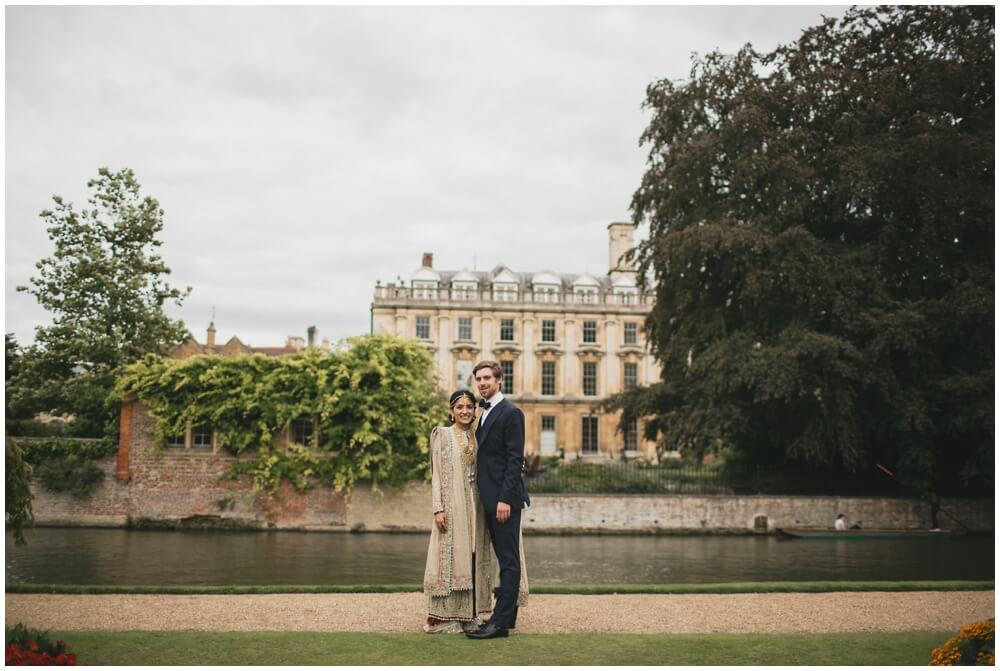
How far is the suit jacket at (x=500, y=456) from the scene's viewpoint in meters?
6.61

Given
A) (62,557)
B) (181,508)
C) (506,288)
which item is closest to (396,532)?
(181,508)

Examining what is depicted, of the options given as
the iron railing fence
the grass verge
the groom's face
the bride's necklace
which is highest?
the groom's face

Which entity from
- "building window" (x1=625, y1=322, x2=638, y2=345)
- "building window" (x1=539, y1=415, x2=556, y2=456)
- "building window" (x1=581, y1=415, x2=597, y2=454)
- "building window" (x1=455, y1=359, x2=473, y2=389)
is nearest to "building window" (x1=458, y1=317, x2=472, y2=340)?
"building window" (x1=455, y1=359, x2=473, y2=389)

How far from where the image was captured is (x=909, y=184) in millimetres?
21516

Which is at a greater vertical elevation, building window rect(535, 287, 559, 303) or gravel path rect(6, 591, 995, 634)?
building window rect(535, 287, 559, 303)

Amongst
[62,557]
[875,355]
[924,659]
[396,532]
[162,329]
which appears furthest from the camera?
[162,329]

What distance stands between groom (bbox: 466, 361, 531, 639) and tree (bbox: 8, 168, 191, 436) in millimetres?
20195

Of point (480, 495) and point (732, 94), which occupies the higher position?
point (732, 94)

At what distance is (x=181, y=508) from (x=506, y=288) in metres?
31.6

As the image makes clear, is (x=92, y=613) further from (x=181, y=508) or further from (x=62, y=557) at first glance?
(x=181, y=508)

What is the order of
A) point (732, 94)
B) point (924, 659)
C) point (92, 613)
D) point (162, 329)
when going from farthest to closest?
point (162, 329) < point (732, 94) < point (92, 613) < point (924, 659)

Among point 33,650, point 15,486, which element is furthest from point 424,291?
point 33,650

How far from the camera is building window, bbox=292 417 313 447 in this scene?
23.4 metres

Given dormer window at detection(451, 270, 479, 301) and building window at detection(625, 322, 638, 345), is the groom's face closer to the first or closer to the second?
dormer window at detection(451, 270, 479, 301)
